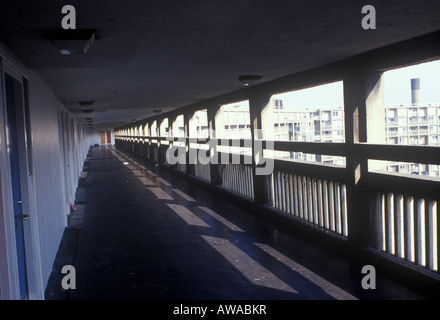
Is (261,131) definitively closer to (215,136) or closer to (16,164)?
(215,136)

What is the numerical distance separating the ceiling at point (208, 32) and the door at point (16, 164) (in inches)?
10.4

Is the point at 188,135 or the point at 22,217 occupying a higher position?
→ the point at 188,135

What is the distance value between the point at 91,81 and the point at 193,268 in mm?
2933

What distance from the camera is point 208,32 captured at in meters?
2.87

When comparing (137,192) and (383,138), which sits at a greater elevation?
(383,138)

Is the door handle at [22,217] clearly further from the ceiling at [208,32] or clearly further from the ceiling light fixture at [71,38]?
the ceiling light fixture at [71,38]

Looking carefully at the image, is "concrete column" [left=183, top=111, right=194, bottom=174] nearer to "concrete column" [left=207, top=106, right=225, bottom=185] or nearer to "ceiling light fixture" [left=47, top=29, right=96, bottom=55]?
"concrete column" [left=207, top=106, right=225, bottom=185]

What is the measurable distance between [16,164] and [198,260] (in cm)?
219

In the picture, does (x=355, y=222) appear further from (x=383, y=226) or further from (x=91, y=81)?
(x=91, y=81)

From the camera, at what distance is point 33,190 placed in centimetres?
339

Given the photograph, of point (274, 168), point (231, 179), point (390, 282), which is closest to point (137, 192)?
point (231, 179)

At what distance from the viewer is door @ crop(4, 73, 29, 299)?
122 inches

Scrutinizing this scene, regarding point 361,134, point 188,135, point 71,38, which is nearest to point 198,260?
point 361,134

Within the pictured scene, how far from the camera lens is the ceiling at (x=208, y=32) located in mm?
2154
